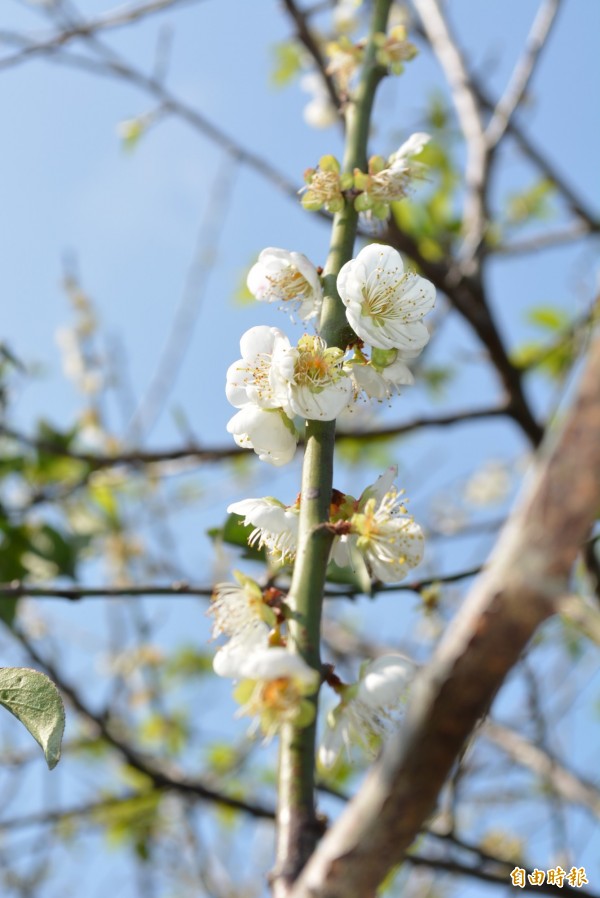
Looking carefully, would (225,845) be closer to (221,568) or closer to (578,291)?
(221,568)

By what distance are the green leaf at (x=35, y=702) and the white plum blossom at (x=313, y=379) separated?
12.7 inches

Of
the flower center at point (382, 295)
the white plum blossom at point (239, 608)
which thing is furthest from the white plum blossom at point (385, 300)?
the white plum blossom at point (239, 608)

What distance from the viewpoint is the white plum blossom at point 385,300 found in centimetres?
89

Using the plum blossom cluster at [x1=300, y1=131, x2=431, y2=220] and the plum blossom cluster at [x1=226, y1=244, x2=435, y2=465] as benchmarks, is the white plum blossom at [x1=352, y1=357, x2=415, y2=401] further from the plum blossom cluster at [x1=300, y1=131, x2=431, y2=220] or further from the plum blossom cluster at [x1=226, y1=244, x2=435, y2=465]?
the plum blossom cluster at [x1=300, y1=131, x2=431, y2=220]

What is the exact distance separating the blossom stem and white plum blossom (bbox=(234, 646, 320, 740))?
1 cm

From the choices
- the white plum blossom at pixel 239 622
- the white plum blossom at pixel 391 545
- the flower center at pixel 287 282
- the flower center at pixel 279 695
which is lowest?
the flower center at pixel 279 695

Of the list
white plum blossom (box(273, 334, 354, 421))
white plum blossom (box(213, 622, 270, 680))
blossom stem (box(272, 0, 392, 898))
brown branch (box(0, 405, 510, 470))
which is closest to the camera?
blossom stem (box(272, 0, 392, 898))

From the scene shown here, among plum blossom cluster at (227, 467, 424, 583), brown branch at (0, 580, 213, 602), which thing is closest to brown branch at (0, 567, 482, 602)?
brown branch at (0, 580, 213, 602)

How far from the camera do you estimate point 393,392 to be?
113 centimetres

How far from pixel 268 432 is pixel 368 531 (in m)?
0.15

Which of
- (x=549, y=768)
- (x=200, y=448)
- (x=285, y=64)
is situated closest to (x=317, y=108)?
(x=285, y=64)

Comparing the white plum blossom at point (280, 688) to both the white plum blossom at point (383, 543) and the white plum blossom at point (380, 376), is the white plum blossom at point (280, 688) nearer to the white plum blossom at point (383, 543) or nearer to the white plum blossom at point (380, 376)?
the white plum blossom at point (383, 543)

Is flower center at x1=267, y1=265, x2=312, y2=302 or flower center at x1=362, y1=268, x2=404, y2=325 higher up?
flower center at x1=267, y1=265, x2=312, y2=302

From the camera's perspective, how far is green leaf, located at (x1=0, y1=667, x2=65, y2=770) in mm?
765
